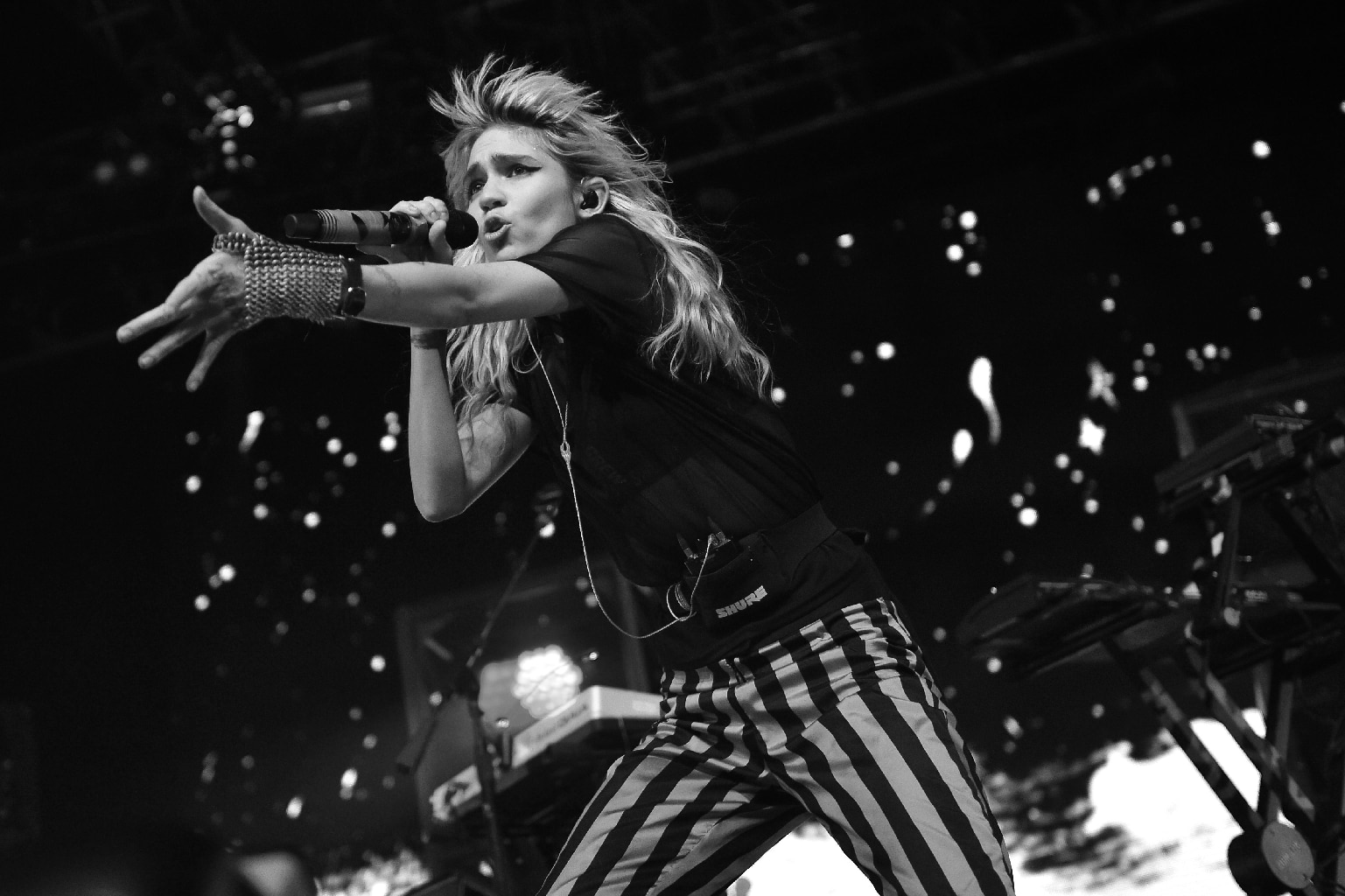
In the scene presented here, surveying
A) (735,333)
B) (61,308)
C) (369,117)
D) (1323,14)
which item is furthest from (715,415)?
(61,308)

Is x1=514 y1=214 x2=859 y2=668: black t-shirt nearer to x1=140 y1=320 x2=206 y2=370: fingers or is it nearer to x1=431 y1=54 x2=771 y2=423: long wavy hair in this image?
Answer: x1=431 y1=54 x2=771 y2=423: long wavy hair

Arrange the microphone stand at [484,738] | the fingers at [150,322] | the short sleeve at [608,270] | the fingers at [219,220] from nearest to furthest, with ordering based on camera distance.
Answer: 1. the fingers at [150,322]
2. the fingers at [219,220]
3. the short sleeve at [608,270]
4. the microphone stand at [484,738]

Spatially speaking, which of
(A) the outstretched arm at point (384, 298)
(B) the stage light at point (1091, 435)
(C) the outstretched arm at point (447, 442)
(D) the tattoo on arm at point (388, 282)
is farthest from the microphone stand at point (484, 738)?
(B) the stage light at point (1091, 435)

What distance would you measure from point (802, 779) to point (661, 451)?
1.50 feet

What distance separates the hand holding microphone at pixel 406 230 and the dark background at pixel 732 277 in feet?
12.7

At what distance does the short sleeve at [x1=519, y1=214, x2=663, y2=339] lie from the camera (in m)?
1.58

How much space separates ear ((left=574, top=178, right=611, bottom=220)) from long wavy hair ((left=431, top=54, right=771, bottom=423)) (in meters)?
0.02

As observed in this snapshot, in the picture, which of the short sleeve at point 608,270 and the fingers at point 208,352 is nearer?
the fingers at point 208,352

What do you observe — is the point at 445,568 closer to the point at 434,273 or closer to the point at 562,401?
the point at 562,401

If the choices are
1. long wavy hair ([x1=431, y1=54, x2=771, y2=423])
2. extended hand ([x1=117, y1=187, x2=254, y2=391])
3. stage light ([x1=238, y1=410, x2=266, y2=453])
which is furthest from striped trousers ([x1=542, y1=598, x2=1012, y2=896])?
stage light ([x1=238, y1=410, x2=266, y2=453])

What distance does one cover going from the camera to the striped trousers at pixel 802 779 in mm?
1469

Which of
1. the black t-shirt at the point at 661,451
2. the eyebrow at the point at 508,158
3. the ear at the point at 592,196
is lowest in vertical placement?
the black t-shirt at the point at 661,451

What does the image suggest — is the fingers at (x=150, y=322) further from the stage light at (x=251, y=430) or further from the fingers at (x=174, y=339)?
the stage light at (x=251, y=430)

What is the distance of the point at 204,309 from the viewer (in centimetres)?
125
